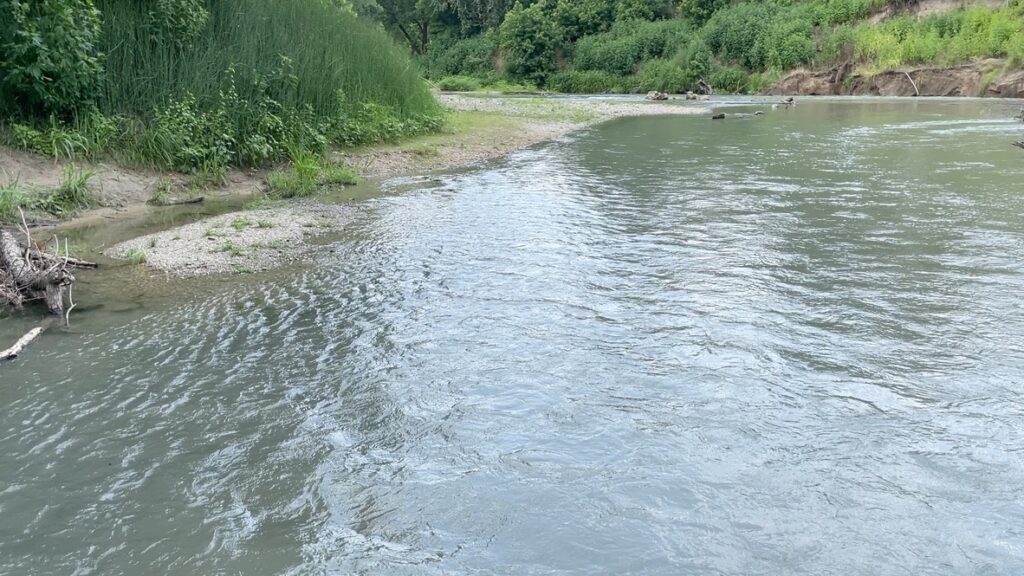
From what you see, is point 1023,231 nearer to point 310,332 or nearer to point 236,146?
point 310,332

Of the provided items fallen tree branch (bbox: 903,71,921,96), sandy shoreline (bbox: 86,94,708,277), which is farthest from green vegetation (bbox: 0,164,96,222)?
fallen tree branch (bbox: 903,71,921,96)

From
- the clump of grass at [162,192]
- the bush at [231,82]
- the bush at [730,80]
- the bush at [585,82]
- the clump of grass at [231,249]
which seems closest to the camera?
the clump of grass at [231,249]

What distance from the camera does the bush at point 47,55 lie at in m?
10.5

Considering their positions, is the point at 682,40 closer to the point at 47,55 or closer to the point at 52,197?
the point at 47,55

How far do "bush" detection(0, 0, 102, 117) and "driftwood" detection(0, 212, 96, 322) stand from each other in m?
4.59

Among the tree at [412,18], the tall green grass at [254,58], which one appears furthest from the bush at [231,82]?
the tree at [412,18]

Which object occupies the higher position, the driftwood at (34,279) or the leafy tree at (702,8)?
the leafy tree at (702,8)

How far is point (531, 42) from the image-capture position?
56188mm

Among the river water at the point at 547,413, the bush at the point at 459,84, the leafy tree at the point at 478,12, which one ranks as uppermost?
the leafy tree at the point at 478,12

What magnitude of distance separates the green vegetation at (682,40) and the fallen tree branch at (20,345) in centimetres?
2952

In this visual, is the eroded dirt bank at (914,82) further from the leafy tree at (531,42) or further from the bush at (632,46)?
the leafy tree at (531,42)

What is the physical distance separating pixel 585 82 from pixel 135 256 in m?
47.1

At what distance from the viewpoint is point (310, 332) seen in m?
6.34

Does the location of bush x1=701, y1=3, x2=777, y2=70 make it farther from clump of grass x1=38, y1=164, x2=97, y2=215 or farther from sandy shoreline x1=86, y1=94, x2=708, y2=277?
clump of grass x1=38, y1=164, x2=97, y2=215
